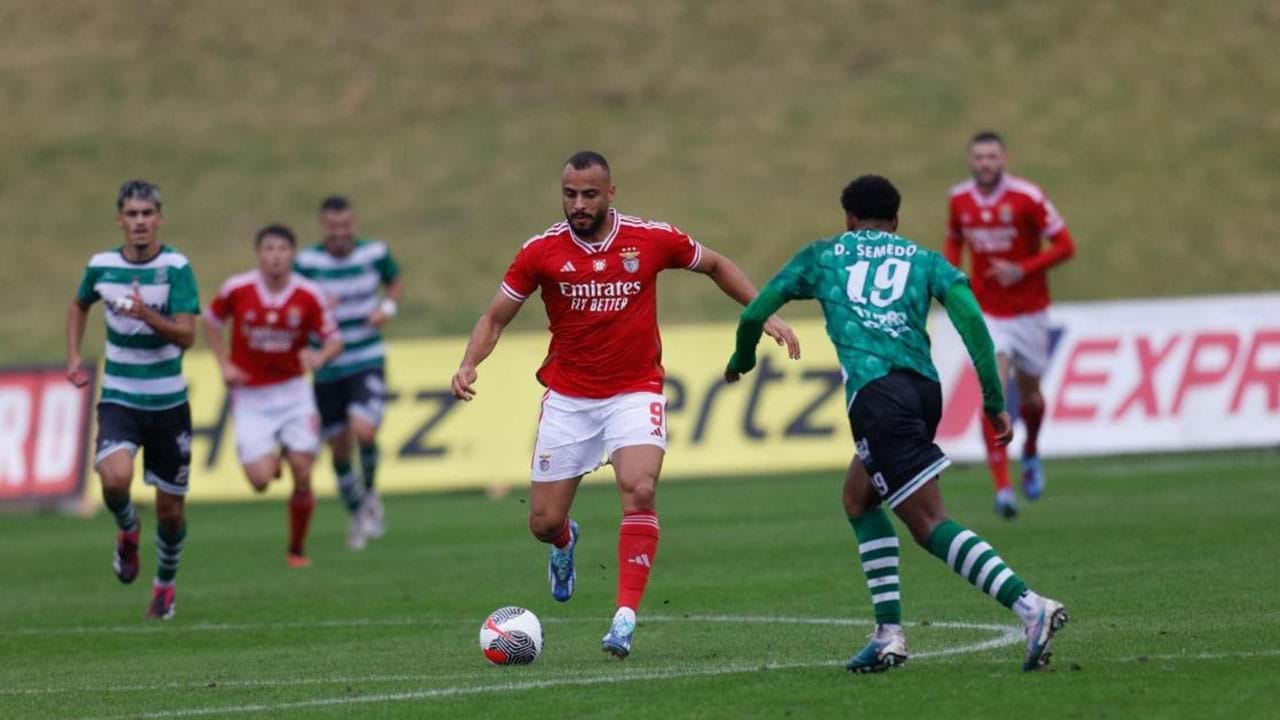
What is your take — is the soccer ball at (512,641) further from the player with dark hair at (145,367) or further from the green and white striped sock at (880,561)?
the player with dark hair at (145,367)

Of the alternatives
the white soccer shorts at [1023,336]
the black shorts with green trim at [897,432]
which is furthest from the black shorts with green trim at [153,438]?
the white soccer shorts at [1023,336]

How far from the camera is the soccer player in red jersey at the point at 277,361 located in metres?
17.9

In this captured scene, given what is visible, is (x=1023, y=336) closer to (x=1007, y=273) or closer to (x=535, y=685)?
(x=1007, y=273)

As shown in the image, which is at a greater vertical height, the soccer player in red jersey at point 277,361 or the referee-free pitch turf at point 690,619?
the soccer player in red jersey at point 277,361

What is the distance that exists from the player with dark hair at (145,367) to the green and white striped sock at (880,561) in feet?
17.4

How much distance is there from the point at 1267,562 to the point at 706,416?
38.9 ft

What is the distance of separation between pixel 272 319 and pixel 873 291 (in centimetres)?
908

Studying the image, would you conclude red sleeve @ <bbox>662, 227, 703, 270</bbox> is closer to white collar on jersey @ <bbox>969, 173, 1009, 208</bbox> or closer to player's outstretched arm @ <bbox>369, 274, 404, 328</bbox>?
white collar on jersey @ <bbox>969, 173, 1009, 208</bbox>

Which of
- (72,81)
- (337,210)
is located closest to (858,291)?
(337,210)

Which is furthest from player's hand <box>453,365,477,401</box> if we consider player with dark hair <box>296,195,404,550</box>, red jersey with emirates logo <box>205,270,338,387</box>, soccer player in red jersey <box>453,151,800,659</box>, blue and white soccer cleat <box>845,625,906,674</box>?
player with dark hair <box>296,195,404,550</box>

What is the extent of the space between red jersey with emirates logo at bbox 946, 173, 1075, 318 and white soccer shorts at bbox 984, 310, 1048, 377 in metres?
0.07

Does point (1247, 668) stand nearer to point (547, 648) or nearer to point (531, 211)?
point (547, 648)

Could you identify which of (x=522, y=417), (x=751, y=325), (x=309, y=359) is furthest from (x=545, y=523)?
(x=522, y=417)

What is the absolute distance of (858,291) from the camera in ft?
31.8
